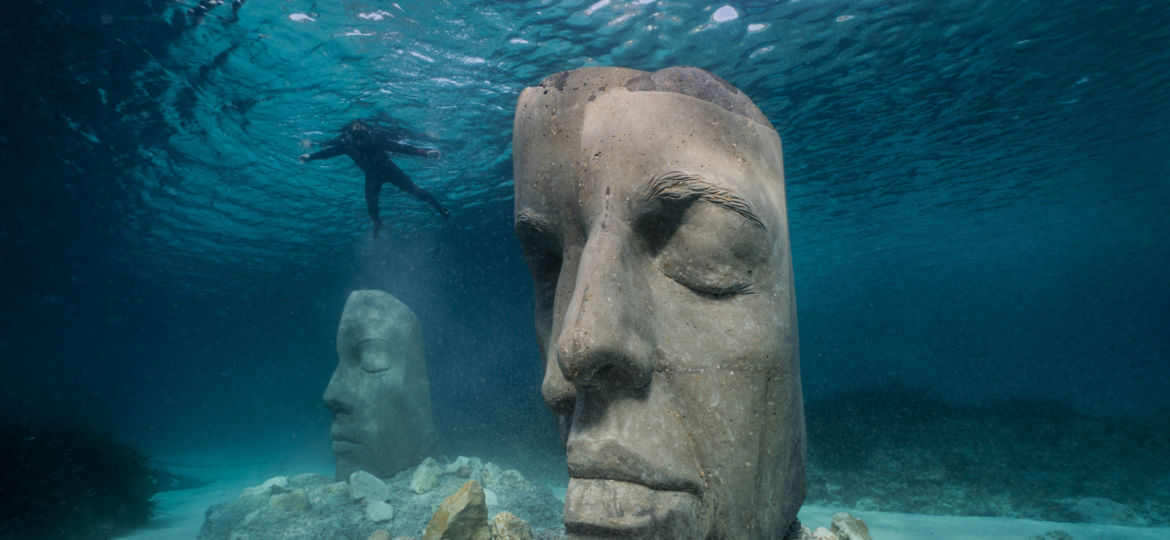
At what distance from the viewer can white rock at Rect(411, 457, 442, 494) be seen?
7.51 meters

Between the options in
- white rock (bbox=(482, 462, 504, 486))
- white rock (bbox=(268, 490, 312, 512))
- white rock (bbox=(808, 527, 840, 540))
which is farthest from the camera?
white rock (bbox=(482, 462, 504, 486))

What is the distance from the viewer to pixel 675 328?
168 cm

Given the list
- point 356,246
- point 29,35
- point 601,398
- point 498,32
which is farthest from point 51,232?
point 601,398

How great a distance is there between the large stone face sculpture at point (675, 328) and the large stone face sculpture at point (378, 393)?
321 inches

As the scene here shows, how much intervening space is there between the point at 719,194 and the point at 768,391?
71cm

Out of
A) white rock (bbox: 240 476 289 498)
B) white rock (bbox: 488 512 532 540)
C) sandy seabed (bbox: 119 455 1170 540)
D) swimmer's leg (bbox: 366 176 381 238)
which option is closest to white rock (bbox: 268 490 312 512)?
white rock (bbox: 240 476 289 498)

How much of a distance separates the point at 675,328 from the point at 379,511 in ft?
21.5

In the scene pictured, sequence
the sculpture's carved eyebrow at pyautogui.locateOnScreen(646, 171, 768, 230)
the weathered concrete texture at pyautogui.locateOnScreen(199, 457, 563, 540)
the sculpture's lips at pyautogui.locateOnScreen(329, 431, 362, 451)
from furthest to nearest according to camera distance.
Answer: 1. the sculpture's lips at pyautogui.locateOnScreen(329, 431, 362, 451)
2. the weathered concrete texture at pyautogui.locateOnScreen(199, 457, 563, 540)
3. the sculpture's carved eyebrow at pyautogui.locateOnScreen(646, 171, 768, 230)

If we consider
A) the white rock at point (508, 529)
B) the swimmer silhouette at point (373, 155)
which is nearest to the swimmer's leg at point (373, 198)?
the swimmer silhouette at point (373, 155)

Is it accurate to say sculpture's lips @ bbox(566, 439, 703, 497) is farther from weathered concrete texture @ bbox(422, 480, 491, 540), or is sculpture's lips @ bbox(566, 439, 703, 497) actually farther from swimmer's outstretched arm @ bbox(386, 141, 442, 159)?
swimmer's outstretched arm @ bbox(386, 141, 442, 159)

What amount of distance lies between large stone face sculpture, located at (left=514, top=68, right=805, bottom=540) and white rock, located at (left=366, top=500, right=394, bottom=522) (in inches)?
233

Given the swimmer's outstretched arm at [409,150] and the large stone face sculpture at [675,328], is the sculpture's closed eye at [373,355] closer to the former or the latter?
the swimmer's outstretched arm at [409,150]

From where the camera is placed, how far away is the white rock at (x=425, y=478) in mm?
7512

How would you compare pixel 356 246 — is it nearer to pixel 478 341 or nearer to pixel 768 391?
pixel 478 341
